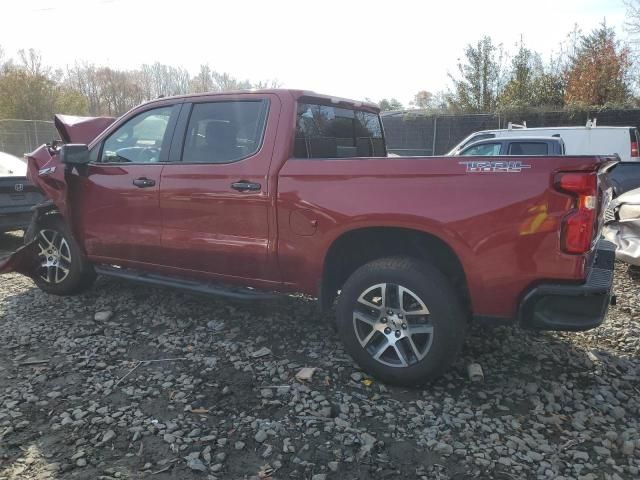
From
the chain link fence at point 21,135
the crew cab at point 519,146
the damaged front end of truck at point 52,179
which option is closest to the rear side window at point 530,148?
the crew cab at point 519,146

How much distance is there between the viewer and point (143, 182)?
423 centimetres

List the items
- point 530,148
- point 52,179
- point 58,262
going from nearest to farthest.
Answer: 1. point 52,179
2. point 58,262
3. point 530,148

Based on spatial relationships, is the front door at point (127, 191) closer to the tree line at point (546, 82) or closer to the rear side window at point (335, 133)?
the rear side window at point (335, 133)

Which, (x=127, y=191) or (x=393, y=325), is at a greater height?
(x=127, y=191)

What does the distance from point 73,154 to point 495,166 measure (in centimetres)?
346

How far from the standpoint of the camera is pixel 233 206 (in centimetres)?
377

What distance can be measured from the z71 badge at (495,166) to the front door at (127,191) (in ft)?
8.18

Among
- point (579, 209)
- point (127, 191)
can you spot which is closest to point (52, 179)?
point (127, 191)

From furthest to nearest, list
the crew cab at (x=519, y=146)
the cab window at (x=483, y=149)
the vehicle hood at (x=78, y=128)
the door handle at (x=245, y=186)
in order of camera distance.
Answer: the cab window at (x=483, y=149) < the crew cab at (x=519, y=146) < the vehicle hood at (x=78, y=128) < the door handle at (x=245, y=186)

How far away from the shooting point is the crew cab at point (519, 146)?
8.34 meters

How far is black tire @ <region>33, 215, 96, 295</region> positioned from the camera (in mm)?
4910

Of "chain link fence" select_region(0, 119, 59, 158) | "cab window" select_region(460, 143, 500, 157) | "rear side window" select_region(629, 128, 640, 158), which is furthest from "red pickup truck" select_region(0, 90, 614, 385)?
"chain link fence" select_region(0, 119, 59, 158)

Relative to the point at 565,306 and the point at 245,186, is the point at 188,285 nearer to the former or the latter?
the point at 245,186

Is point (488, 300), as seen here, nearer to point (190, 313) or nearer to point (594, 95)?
point (190, 313)
